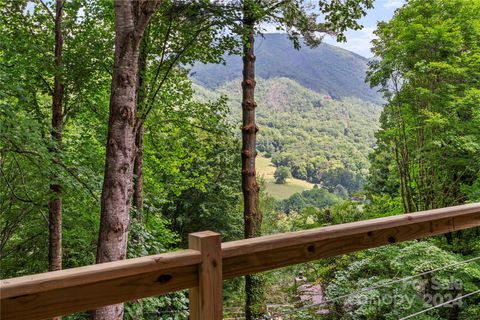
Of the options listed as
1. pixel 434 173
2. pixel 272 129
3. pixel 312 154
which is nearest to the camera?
pixel 434 173

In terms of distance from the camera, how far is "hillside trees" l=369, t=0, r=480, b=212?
22.6ft

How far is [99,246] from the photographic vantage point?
3.08 meters

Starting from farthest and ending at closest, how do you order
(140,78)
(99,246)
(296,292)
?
1. (296,292)
2. (140,78)
3. (99,246)

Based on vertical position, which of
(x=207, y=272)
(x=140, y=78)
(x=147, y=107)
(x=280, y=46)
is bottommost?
(x=207, y=272)

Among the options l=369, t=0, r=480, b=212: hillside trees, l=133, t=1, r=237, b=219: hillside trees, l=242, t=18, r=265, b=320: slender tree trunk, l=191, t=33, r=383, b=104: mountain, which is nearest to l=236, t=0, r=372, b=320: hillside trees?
l=242, t=18, r=265, b=320: slender tree trunk

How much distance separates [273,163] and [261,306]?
5560 centimetres

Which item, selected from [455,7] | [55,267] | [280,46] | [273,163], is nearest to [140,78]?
[55,267]

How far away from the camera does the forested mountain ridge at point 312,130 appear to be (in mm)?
52875

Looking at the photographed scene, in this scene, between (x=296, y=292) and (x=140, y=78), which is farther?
(x=296, y=292)

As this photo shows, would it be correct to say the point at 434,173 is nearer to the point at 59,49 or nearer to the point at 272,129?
the point at 59,49

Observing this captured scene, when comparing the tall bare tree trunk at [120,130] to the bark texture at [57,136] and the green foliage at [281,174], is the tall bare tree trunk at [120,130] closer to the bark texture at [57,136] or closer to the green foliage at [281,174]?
the bark texture at [57,136]

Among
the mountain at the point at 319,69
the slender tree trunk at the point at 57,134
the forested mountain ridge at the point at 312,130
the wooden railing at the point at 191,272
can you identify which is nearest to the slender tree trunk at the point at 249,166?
the slender tree trunk at the point at 57,134

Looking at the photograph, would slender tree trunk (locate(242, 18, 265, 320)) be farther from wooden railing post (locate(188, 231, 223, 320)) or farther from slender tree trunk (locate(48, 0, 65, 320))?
wooden railing post (locate(188, 231, 223, 320))

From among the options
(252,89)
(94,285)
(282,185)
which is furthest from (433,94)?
(282,185)
